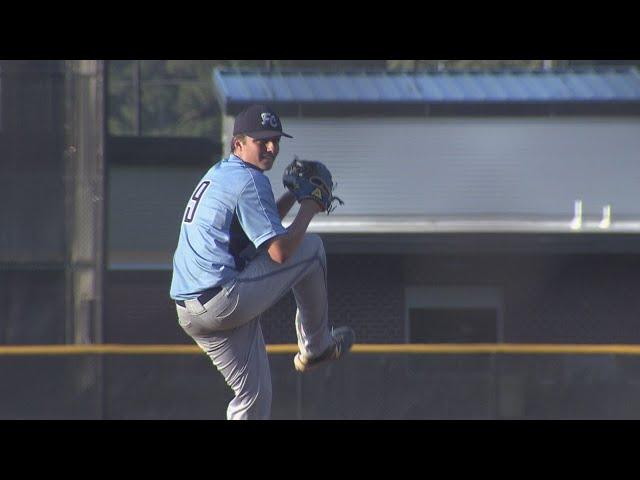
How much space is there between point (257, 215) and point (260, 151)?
14.8 inches

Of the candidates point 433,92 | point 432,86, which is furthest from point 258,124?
Result: point 432,86

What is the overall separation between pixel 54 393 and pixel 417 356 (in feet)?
8.23

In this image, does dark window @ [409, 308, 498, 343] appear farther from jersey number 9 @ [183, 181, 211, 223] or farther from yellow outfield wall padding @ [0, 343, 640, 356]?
jersey number 9 @ [183, 181, 211, 223]

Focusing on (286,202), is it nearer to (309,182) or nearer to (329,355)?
(309,182)

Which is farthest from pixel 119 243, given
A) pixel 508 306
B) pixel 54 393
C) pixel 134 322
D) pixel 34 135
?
pixel 54 393

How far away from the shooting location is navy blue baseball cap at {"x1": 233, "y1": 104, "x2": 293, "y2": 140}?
4602 mm

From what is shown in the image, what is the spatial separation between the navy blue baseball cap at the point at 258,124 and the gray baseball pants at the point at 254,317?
457mm

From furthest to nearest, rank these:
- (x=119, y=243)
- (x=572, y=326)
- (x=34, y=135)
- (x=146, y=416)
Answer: (x=119, y=243) → (x=572, y=326) → (x=34, y=135) → (x=146, y=416)

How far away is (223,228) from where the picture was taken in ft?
14.7

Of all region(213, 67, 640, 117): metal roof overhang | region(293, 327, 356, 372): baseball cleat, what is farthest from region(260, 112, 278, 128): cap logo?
region(213, 67, 640, 117): metal roof overhang

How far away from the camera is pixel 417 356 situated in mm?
7703

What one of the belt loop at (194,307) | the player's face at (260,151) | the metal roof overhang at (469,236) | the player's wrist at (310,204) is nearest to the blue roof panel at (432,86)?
the metal roof overhang at (469,236)

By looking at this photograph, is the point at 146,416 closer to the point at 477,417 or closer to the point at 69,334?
the point at 477,417

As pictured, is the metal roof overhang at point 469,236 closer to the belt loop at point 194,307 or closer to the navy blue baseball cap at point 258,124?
the navy blue baseball cap at point 258,124
